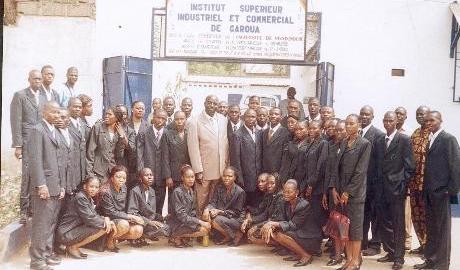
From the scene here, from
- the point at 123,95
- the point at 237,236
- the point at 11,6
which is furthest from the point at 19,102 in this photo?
the point at 237,236

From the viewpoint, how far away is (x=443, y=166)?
11.5ft

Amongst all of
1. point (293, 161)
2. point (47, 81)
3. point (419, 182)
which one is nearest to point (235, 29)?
point (293, 161)

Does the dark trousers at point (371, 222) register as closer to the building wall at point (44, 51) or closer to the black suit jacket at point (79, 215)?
the black suit jacket at point (79, 215)

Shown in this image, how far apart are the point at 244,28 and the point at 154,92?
1035 millimetres

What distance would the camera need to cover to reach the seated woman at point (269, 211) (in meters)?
3.80

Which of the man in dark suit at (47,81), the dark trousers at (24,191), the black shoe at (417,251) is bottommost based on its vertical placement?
the black shoe at (417,251)

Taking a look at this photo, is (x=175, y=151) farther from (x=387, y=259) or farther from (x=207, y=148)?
(x=387, y=259)

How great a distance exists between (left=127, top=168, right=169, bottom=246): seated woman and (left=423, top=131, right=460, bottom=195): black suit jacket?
195 centimetres

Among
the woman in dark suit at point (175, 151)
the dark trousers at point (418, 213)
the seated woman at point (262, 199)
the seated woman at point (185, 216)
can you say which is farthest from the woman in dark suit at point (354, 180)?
the woman in dark suit at point (175, 151)

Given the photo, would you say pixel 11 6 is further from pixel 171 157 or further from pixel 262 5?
pixel 262 5

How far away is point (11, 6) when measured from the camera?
11.1 feet

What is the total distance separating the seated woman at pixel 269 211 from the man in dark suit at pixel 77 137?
4.28 ft

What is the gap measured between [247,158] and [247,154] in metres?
0.03

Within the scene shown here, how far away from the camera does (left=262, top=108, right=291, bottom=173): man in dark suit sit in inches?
161
